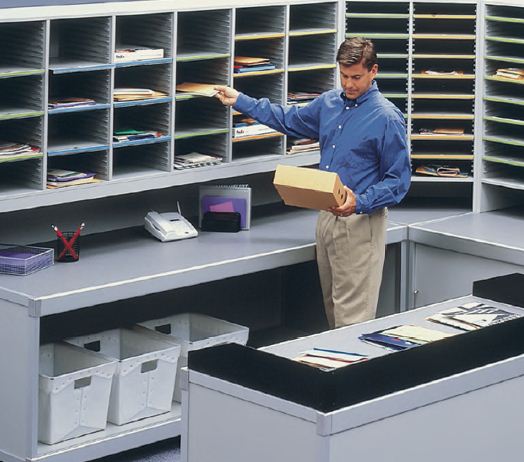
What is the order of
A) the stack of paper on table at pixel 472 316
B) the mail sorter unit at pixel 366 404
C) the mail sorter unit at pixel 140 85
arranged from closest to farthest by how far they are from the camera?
1. the mail sorter unit at pixel 366 404
2. the stack of paper on table at pixel 472 316
3. the mail sorter unit at pixel 140 85

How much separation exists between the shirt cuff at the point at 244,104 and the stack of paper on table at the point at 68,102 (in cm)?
58

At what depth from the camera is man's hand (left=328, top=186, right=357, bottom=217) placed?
4.70 metres

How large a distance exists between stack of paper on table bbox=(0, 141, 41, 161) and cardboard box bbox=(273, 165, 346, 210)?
2.93ft

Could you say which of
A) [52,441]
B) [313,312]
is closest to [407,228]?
[313,312]

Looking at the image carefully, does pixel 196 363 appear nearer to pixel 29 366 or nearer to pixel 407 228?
pixel 29 366

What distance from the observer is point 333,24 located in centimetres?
561

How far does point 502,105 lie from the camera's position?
5781 mm


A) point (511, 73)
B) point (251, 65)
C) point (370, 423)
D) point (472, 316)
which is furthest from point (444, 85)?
point (370, 423)

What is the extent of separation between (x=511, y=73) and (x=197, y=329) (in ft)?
5.64

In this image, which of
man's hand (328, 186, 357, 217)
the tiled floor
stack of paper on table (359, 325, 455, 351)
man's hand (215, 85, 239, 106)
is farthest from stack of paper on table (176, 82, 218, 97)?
stack of paper on table (359, 325, 455, 351)

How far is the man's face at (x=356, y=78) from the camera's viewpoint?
4.75 m

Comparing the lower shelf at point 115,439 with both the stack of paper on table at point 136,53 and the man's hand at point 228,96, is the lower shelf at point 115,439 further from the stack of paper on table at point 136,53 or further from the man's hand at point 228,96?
the stack of paper on table at point 136,53

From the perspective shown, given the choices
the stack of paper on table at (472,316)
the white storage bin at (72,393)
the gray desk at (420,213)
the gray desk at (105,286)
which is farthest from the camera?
the gray desk at (420,213)

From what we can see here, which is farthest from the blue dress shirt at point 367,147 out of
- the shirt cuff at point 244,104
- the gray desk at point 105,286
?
the gray desk at point 105,286
